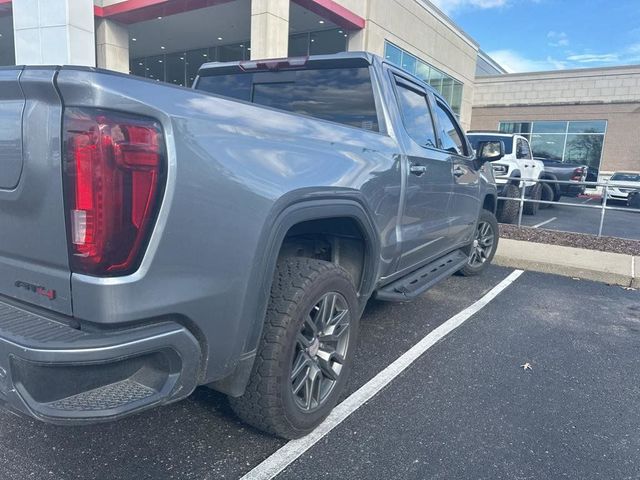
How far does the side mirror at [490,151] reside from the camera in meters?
5.01

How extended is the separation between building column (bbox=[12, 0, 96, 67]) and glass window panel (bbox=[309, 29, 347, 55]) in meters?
7.71

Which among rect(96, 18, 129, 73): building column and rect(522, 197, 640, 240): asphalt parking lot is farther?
rect(96, 18, 129, 73): building column

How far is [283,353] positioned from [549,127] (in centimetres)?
3168

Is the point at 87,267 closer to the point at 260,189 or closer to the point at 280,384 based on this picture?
the point at 260,189

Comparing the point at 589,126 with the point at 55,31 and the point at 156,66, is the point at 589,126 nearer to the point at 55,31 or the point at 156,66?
the point at 156,66

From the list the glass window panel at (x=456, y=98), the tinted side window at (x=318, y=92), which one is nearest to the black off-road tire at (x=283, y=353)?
the tinted side window at (x=318, y=92)

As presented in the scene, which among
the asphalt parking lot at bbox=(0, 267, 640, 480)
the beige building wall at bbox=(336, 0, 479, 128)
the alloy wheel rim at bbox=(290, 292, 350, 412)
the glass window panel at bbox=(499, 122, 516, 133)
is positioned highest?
the beige building wall at bbox=(336, 0, 479, 128)

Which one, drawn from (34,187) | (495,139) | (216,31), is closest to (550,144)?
(495,139)

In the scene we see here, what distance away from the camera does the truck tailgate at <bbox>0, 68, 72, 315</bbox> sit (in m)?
1.65

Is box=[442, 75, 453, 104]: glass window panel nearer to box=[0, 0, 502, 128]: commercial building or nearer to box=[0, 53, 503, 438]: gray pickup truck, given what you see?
box=[0, 0, 502, 128]: commercial building

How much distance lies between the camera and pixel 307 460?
238 cm

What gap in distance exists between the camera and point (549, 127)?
97.2 ft

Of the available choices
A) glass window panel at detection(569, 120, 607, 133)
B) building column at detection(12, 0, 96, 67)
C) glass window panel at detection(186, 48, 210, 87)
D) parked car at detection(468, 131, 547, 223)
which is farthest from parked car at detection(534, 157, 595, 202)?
glass window panel at detection(569, 120, 607, 133)

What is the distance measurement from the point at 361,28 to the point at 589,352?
14.9 m
